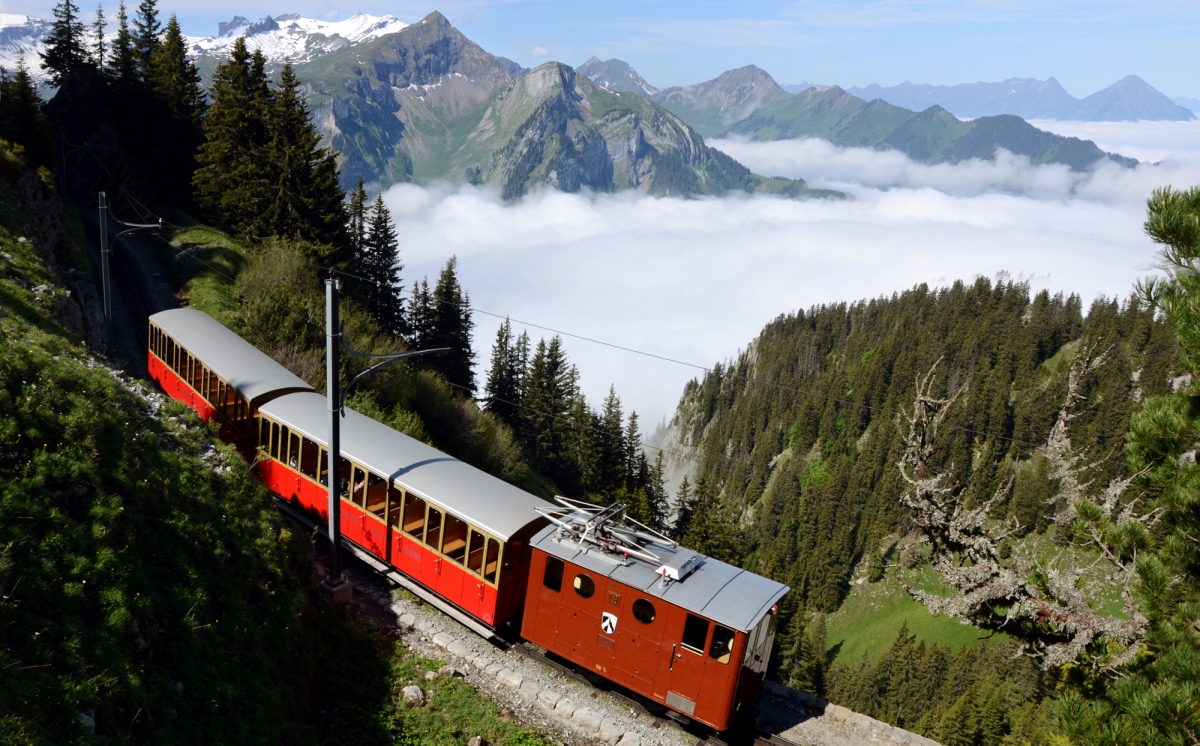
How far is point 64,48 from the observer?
56.1m

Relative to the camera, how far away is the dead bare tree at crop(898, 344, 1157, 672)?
37.2 feet

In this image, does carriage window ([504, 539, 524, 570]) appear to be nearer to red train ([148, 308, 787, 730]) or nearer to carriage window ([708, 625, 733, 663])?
red train ([148, 308, 787, 730])

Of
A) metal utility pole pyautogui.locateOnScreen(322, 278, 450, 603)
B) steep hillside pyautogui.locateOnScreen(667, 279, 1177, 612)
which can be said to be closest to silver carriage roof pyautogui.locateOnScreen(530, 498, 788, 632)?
metal utility pole pyautogui.locateOnScreen(322, 278, 450, 603)

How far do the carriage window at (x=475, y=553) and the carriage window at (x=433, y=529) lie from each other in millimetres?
934

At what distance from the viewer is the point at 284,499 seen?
21094 mm

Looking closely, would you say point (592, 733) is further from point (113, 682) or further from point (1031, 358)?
point (1031, 358)

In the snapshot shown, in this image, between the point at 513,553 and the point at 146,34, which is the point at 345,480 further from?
the point at 146,34

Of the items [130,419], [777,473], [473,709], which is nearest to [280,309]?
[130,419]

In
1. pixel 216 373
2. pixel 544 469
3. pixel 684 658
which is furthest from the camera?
pixel 544 469

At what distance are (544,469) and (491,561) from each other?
48652mm

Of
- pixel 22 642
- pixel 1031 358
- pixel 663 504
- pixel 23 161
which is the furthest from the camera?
pixel 1031 358

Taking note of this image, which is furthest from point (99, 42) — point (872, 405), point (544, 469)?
point (872, 405)

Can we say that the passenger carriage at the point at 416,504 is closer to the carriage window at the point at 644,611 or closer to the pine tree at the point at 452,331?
the carriage window at the point at 644,611

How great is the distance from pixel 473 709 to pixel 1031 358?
136 meters
